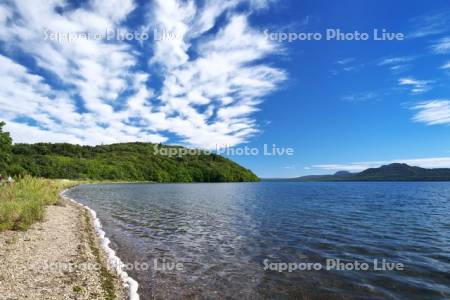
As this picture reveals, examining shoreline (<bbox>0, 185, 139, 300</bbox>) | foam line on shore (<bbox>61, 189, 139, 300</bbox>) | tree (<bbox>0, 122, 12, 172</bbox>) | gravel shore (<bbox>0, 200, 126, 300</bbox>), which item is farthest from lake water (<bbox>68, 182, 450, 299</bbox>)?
tree (<bbox>0, 122, 12, 172</bbox>)

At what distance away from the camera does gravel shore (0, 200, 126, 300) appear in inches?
417

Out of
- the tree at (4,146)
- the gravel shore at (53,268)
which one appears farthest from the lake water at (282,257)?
the tree at (4,146)

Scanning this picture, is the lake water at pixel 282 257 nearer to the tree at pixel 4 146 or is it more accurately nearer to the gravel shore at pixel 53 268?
the gravel shore at pixel 53 268

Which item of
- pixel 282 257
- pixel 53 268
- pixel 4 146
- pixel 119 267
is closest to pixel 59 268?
pixel 53 268

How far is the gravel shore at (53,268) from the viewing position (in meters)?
10.6

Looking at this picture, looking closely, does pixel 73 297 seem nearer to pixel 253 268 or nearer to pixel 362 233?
pixel 253 268

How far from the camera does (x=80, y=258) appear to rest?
14938 millimetres

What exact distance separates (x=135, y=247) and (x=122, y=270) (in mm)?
5397

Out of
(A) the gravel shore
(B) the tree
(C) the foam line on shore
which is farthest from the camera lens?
(B) the tree

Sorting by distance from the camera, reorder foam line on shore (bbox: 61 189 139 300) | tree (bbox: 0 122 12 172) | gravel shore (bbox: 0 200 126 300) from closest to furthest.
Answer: gravel shore (bbox: 0 200 126 300) < foam line on shore (bbox: 61 189 139 300) < tree (bbox: 0 122 12 172)

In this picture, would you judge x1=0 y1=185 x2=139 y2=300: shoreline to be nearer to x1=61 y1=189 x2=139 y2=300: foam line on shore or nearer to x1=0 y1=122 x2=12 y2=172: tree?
x1=61 y1=189 x2=139 y2=300: foam line on shore

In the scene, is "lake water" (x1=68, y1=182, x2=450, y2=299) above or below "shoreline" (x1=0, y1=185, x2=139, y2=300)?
below

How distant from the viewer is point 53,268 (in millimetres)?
13016

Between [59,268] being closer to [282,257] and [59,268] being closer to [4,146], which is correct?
[282,257]
